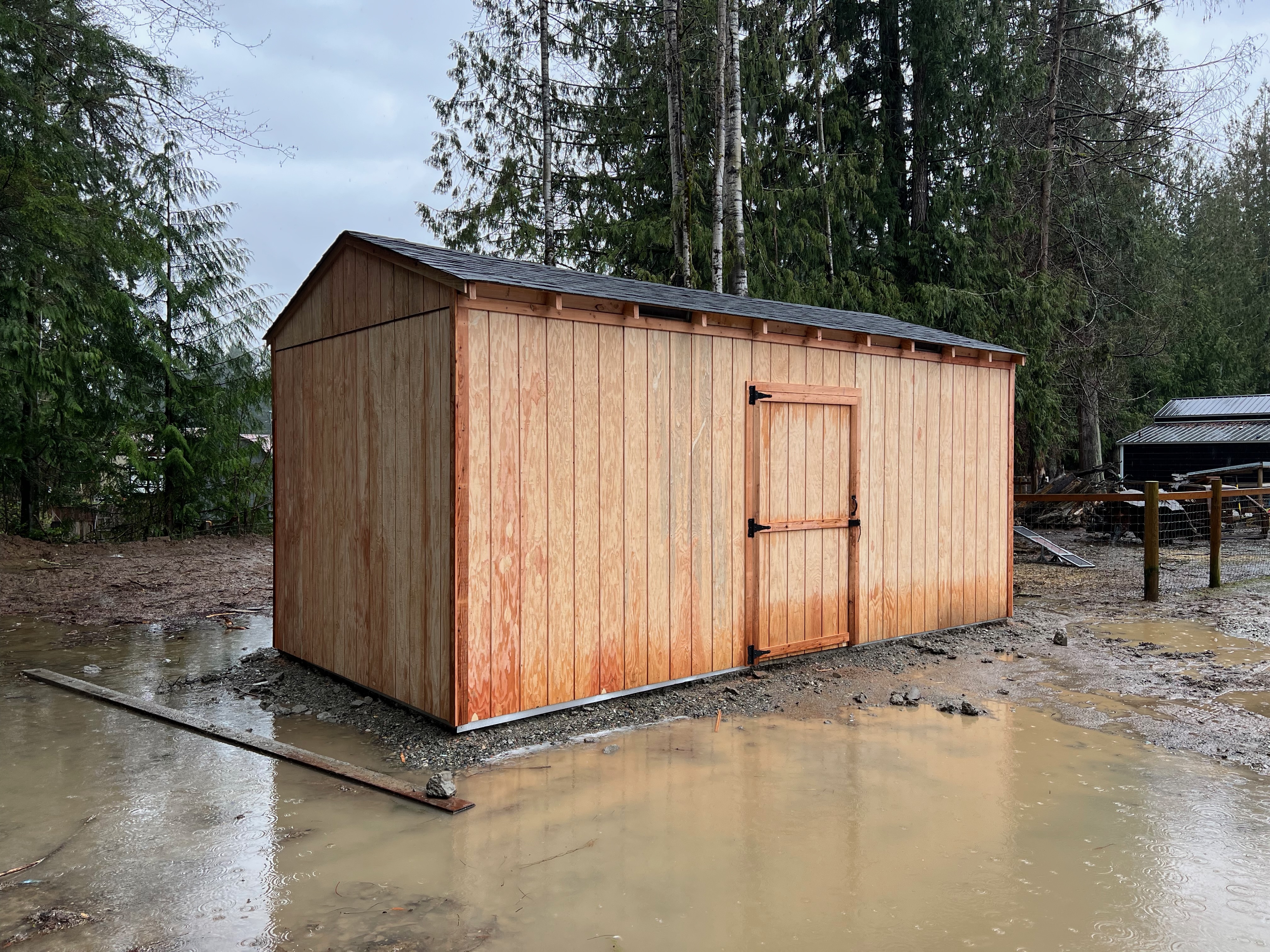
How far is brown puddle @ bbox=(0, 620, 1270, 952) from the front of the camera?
2.81m

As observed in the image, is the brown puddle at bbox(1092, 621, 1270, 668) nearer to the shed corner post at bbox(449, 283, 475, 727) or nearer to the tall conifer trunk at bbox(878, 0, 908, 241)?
the shed corner post at bbox(449, 283, 475, 727)

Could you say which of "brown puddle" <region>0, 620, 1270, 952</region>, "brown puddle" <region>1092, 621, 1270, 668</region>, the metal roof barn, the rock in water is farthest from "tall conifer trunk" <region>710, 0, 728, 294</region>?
the metal roof barn

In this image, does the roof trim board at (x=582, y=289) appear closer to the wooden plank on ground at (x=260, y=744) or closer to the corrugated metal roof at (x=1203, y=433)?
the wooden plank on ground at (x=260, y=744)

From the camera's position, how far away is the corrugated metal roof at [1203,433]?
64.3 feet

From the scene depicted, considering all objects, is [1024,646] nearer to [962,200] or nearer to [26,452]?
[962,200]

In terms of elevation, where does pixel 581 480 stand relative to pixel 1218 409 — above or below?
below

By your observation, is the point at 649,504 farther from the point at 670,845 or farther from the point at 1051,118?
the point at 1051,118

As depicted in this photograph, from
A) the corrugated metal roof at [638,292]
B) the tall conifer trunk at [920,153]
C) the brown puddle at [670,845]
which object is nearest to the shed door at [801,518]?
the corrugated metal roof at [638,292]

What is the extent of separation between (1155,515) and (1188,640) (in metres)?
1.95

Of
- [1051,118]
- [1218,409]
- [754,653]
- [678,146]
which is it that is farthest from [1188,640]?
[1218,409]

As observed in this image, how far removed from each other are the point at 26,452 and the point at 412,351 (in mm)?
10495

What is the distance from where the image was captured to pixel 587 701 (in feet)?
17.1

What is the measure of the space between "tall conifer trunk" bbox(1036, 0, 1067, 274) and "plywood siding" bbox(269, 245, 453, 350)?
45.3ft

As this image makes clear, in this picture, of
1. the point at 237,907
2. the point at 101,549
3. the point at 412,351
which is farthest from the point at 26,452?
the point at 237,907
